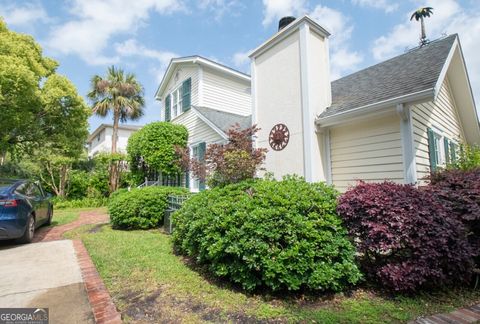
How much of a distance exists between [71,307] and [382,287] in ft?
13.7

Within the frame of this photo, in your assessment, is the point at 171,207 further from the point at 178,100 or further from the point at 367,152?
the point at 178,100

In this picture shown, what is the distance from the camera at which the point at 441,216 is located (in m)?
3.50

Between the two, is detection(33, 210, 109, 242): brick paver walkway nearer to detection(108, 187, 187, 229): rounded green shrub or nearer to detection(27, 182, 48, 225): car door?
detection(27, 182, 48, 225): car door

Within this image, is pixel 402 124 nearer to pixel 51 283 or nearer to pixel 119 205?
pixel 51 283

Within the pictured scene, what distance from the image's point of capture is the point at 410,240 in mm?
3396

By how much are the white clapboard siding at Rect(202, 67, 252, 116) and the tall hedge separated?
10.4 m

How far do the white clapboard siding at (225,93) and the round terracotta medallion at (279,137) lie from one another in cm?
570

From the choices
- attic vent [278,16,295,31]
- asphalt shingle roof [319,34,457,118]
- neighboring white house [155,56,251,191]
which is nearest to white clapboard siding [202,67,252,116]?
neighboring white house [155,56,251,191]

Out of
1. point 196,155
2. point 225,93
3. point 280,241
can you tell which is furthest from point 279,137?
point 225,93

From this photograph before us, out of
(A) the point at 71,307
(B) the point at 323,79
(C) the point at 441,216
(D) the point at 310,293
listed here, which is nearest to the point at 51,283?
(A) the point at 71,307

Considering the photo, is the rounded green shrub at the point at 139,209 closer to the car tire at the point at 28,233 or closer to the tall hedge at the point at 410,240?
the car tire at the point at 28,233

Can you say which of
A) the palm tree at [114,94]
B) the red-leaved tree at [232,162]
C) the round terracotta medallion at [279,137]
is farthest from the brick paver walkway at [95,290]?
the palm tree at [114,94]

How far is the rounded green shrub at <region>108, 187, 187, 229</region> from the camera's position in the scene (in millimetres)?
7930

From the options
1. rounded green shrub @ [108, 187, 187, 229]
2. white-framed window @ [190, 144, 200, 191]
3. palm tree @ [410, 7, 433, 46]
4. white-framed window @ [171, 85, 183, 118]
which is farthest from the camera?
palm tree @ [410, 7, 433, 46]
